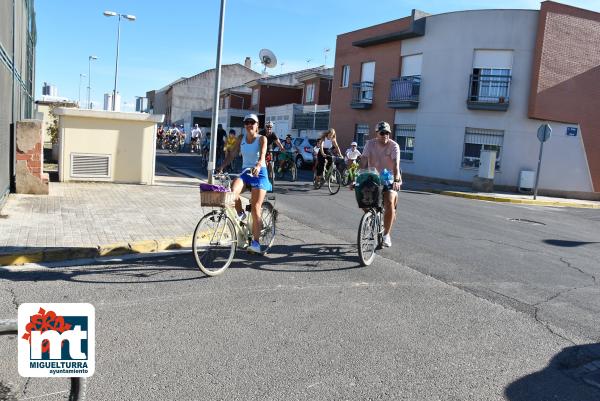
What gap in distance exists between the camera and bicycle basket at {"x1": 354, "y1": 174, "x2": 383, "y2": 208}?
713 cm

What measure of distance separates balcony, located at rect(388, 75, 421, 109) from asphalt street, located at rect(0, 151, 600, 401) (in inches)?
743

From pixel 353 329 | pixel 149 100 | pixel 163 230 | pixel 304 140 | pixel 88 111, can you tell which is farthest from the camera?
pixel 149 100

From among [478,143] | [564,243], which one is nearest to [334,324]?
[564,243]

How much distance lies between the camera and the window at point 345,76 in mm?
32281

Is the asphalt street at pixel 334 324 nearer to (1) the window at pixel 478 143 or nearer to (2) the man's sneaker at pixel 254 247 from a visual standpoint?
(2) the man's sneaker at pixel 254 247

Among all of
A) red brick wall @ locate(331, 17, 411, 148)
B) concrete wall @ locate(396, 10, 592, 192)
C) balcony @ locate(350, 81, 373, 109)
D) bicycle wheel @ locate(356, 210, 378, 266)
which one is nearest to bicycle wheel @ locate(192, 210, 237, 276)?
bicycle wheel @ locate(356, 210, 378, 266)

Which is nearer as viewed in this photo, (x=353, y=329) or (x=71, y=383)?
(x=71, y=383)

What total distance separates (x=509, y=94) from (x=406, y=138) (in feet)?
18.5

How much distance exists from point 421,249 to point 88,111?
28.3 feet

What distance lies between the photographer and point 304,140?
29328 millimetres

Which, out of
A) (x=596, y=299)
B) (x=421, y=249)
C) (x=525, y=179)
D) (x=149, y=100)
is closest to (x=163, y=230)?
(x=421, y=249)

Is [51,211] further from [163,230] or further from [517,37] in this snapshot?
[517,37]

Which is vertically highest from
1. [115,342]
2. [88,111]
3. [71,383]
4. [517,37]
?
[517,37]

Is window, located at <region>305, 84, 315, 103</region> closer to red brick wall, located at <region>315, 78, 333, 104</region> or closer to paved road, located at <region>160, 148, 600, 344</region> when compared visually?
red brick wall, located at <region>315, 78, 333, 104</region>
